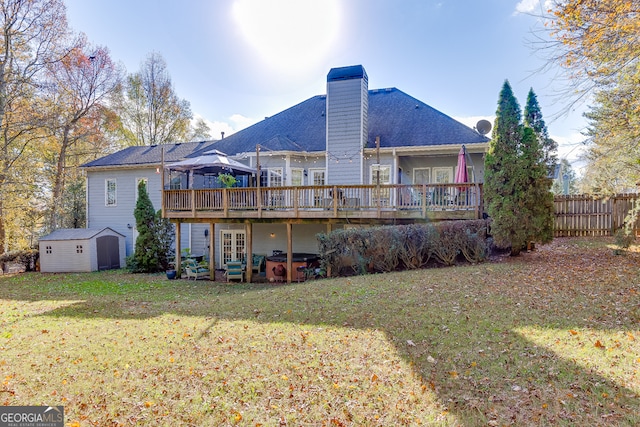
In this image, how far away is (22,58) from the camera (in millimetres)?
17562

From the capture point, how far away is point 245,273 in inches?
544

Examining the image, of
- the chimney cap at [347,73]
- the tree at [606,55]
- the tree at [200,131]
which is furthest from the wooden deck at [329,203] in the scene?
the tree at [200,131]

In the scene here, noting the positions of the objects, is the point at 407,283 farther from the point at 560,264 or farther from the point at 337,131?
the point at 337,131

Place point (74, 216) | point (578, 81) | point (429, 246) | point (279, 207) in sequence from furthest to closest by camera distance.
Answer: point (74, 216)
point (279, 207)
point (429, 246)
point (578, 81)

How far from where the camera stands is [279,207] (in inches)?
483

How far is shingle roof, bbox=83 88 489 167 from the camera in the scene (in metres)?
14.0

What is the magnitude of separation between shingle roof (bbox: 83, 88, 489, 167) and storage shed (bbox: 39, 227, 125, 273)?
4049mm

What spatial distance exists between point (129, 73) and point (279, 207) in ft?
72.9

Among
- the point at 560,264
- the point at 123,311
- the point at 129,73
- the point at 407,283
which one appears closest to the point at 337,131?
the point at 407,283

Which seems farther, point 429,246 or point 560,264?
point 429,246

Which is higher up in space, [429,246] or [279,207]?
[279,207]

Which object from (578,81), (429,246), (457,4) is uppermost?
(457,4)

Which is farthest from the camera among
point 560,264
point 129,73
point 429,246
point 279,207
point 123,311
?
point 129,73

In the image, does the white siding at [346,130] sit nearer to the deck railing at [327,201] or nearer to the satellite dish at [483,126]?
the deck railing at [327,201]
